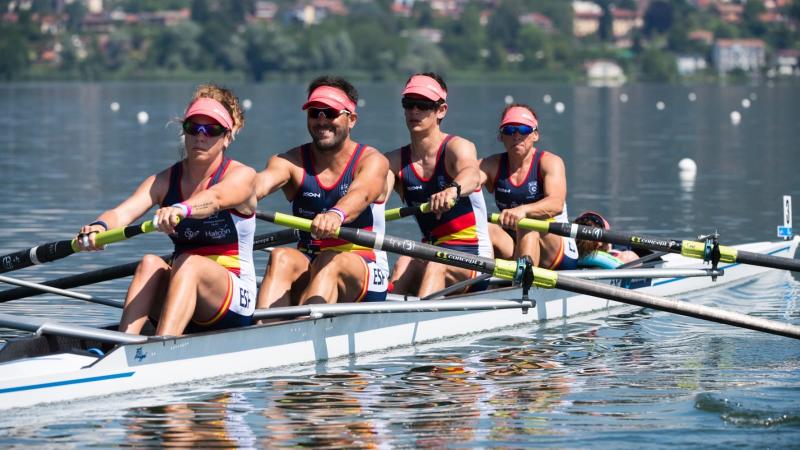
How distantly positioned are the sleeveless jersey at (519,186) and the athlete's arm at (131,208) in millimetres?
3922

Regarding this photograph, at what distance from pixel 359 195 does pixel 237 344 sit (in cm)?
127

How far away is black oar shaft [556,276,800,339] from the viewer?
9.07m

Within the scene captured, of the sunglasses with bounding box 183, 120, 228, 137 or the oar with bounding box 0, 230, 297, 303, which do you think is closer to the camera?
the sunglasses with bounding box 183, 120, 228, 137

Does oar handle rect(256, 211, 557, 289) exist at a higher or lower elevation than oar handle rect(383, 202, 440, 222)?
lower

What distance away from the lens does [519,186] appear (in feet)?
39.8

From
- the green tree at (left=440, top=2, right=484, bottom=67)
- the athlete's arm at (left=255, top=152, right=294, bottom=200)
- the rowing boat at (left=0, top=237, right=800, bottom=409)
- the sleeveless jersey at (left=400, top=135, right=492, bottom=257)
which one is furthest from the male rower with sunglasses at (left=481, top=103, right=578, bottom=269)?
the green tree at (left=440, top=2, right=484, bottom=67)

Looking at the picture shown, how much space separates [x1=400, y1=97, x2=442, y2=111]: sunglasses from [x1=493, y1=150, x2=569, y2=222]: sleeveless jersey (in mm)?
1563

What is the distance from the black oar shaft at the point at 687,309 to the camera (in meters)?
9.07

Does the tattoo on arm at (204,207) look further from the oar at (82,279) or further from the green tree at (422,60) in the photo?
the green tree at (422,60)

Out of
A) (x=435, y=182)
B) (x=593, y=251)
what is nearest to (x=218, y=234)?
(x=435, y=182)

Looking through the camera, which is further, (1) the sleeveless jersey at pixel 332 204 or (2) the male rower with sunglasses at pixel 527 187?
(2) the male rower with sunglasses at pixel 527 187

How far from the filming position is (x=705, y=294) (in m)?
13.9

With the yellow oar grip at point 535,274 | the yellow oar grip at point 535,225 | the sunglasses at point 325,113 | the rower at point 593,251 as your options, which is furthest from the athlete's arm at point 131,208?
the rower at point 593,251

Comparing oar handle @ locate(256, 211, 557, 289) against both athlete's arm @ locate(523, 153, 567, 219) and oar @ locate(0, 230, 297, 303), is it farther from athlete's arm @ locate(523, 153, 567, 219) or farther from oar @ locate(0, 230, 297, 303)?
athlete's arm @ locate(523, 153, 567, 219)
